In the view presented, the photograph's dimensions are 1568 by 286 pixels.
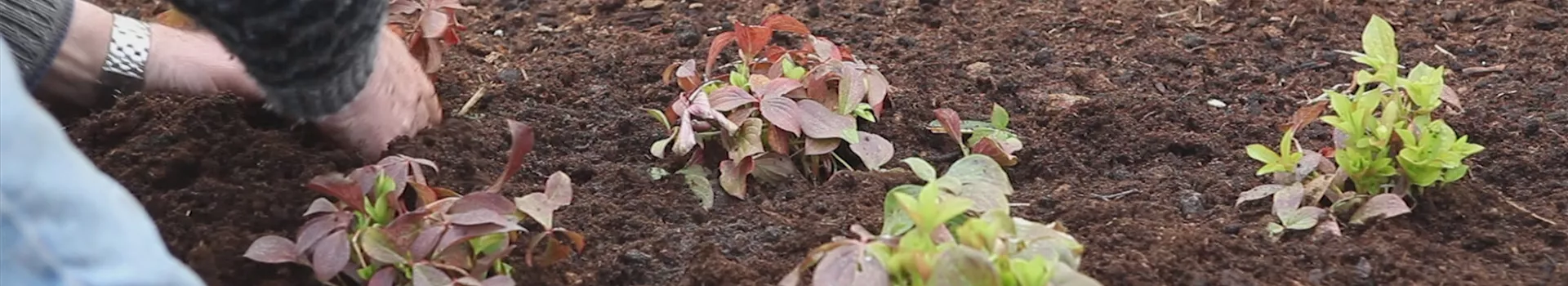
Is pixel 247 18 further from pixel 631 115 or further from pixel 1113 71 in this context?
pixel 1113 71

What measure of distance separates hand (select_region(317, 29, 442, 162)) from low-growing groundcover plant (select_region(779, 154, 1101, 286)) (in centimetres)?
45

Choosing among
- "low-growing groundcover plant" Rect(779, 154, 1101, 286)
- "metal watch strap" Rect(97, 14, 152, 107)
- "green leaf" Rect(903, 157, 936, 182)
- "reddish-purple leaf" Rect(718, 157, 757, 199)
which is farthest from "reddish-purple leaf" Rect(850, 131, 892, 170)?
"metal watch strap" Rect(97, 14, 152, 107)

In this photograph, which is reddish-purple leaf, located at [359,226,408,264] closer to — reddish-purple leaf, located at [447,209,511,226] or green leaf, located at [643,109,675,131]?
reddish-purple leaf, located at [447,209,511,226]

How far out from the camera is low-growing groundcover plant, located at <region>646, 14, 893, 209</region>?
141cm

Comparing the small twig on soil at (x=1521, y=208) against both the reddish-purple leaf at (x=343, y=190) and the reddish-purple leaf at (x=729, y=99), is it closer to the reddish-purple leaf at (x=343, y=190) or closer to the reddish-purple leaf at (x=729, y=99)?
the reddish-purple leaf at (x=729, y=99)

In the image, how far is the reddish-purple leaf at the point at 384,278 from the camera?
112 cm

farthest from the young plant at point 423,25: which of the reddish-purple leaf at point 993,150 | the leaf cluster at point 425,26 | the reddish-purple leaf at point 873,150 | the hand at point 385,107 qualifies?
the reddish-purple leaf at point 993,150

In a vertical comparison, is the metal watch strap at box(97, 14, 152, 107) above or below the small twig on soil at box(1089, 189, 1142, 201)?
above

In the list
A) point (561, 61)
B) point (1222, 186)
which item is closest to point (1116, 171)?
point (1222, 186)

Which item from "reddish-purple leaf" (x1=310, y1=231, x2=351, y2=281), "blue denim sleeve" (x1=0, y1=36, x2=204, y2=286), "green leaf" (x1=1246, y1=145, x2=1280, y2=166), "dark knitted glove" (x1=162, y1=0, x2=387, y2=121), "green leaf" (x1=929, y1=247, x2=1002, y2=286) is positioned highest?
"blue denim sleeve" (x1=0, y1=36, x2=204, y2=286)

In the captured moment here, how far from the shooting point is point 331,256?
3.61 ft

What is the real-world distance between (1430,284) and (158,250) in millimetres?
941

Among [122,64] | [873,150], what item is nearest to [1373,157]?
[873,150]

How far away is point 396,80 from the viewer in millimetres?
1339
